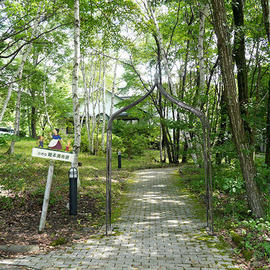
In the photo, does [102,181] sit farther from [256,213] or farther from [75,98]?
[256,213]

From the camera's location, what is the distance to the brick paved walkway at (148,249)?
348cm

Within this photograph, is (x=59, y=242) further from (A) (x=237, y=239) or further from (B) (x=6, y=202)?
(A) (x=237, y=239)

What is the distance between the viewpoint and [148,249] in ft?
13.3

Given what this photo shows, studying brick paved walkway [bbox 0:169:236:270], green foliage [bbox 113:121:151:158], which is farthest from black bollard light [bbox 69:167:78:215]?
green foliage [bbox 113:121:151:158]

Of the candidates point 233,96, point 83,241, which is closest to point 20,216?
point 83,241

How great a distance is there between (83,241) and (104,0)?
8.15 metres

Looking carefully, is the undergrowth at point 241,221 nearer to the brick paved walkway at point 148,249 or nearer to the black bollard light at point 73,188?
the brick paved walkway at point 148,249

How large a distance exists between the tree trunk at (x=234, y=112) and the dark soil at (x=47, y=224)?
3.19 metres

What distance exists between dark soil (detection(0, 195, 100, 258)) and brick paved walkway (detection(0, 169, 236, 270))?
0.42 metres

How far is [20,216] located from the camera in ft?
17.7

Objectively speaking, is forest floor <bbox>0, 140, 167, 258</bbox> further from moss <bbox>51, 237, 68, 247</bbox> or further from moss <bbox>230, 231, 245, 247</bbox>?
moss <bbox>230, 231, 245, 247</bbox>

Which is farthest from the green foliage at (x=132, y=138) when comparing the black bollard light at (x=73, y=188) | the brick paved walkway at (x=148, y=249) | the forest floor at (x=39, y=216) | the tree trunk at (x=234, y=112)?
the tree trunk at (x=234, y=112)

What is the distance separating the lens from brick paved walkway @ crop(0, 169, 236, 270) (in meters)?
3.48

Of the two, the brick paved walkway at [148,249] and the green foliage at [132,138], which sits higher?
the green foliage at [132,138]
